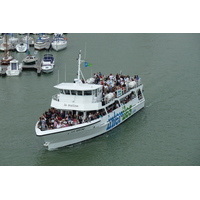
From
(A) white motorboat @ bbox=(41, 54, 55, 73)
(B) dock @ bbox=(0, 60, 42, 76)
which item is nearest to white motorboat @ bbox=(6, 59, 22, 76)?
(B) dock @ bbox=(0, 60, 42, 76)

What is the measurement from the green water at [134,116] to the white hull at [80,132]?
44 cm

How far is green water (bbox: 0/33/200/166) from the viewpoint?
30.9 m

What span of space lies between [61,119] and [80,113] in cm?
158

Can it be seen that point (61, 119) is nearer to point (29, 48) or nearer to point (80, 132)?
point (80, 132)

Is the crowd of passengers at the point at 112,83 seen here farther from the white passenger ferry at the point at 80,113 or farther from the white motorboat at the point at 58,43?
the white motorboat at the point at 58,43

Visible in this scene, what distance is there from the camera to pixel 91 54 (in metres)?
57.1

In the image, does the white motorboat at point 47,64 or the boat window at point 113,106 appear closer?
the boat window at point 113,106

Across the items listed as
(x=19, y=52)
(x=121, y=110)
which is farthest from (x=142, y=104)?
(x=19, y=52)

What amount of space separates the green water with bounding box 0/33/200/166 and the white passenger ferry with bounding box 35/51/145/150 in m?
0.72

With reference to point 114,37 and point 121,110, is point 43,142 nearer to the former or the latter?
point 121,110

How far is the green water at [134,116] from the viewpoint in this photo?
30922 mm

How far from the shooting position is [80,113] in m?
33.1

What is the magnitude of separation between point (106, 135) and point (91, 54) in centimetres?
2415

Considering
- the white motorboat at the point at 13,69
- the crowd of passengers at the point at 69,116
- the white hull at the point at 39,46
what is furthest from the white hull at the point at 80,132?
the white hull at the point at 39,46
